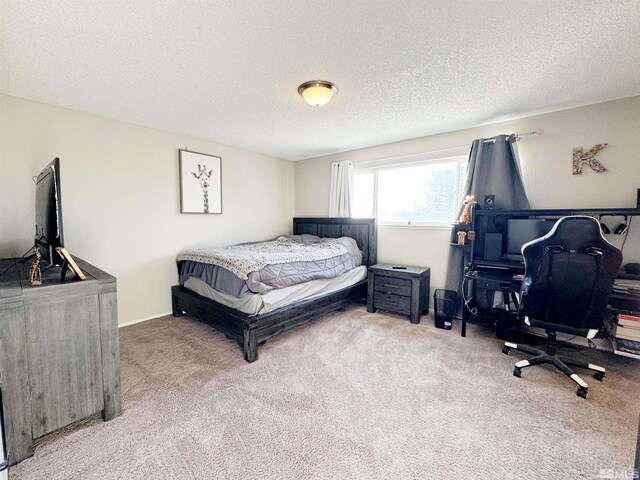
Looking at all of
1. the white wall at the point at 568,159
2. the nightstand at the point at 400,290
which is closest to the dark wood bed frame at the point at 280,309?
the nightstand at the point at 400,290

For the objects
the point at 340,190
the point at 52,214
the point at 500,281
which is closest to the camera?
the point at 52,214

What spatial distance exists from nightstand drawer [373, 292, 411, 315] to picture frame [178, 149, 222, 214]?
253 centimetres

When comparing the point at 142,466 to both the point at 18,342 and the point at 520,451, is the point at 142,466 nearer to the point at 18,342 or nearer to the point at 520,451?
the point at 18,342

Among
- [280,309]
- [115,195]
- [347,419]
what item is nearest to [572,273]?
[347,419]

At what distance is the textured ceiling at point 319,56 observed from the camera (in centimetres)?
144

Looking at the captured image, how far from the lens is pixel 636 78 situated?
2092mm

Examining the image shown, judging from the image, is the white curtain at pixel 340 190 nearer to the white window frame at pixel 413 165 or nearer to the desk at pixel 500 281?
the white window frame at pixel 413 165

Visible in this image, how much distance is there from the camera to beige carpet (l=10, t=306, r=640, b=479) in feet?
4.35

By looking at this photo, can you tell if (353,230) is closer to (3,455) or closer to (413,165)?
(413,165)

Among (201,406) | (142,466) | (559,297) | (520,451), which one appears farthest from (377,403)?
(559,297)

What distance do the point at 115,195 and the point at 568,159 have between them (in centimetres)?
474

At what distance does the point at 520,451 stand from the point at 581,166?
2633mm

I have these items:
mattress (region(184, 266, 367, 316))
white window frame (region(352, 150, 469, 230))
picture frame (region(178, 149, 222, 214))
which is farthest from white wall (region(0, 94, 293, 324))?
white window frame (region(352, 150, 469, 230))

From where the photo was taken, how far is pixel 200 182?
367cm
